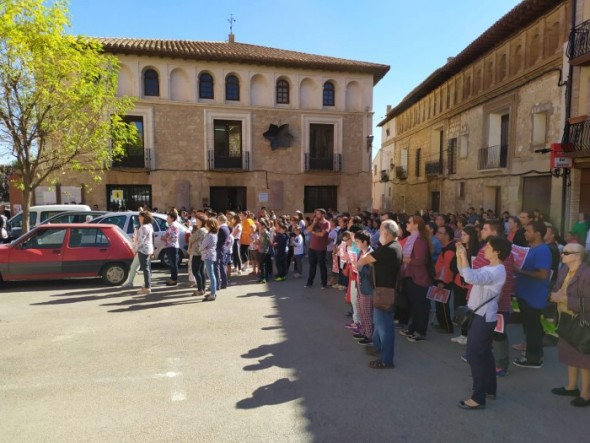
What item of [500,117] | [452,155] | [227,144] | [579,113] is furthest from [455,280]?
[227,144]

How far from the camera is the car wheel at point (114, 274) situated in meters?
9.29

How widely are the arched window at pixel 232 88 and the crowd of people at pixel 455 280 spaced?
14905 mm

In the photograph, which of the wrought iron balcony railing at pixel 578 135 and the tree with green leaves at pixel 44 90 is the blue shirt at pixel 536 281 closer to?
the wrought iron balcony railing at pixel 578 135

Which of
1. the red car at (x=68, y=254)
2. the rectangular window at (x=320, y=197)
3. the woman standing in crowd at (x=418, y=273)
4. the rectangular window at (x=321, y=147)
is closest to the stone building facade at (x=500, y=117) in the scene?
the rectangular window at (x=320, y=197)

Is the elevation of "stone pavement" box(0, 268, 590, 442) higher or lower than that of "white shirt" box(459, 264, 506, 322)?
lower

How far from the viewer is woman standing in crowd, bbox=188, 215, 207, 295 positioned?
325 inches

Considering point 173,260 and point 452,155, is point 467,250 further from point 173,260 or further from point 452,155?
point 452,155

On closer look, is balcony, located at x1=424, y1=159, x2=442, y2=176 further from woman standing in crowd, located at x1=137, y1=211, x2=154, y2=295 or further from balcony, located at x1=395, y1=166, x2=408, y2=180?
woman standing in crowd, located at x1=137, y1=211, x2=154, y2=295

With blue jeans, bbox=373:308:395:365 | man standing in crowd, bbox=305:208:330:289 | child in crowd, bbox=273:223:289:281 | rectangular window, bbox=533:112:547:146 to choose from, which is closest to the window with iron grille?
rectangular window, bbox=533:112:547:146

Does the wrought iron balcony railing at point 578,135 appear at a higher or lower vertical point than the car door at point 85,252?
higher

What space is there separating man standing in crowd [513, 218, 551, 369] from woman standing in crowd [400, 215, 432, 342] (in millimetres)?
1194

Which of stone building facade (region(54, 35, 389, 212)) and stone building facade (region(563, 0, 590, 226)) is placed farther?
stone building facade (region(54, 35, 389, 212))

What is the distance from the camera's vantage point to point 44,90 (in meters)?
10.1

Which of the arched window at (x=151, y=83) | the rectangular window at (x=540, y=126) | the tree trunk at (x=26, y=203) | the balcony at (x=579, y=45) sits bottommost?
the tree trunk at (x=26, y=203)
